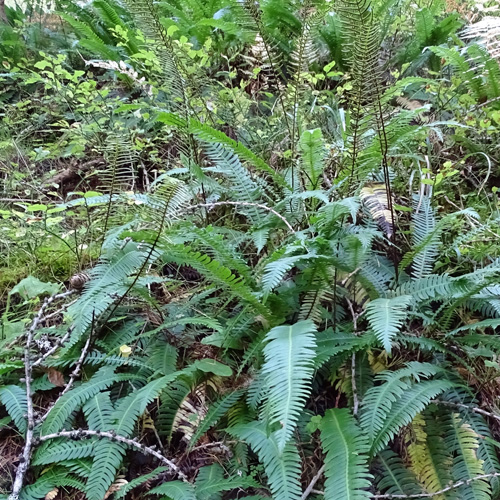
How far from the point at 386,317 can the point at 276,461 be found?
Answer: 0.51m

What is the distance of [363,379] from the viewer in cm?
144

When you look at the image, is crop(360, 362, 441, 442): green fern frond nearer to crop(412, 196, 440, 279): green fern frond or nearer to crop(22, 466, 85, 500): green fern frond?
crop(412, 196, 440, 279): green fern frond

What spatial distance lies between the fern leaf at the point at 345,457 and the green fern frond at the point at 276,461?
9 cm

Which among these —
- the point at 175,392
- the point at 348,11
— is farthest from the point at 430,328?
the point at 348,11

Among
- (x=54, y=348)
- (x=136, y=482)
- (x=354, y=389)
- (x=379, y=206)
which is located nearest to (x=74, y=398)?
(x=54, y=348)

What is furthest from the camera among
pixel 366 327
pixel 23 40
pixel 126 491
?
pixel 23 40

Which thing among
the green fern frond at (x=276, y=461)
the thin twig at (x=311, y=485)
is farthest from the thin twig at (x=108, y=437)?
the thin twig at (x=311, y=485)

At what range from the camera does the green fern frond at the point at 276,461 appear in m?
1.14

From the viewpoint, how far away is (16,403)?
148 centimetres

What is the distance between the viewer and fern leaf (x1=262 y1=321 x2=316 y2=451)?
1048 millimetres

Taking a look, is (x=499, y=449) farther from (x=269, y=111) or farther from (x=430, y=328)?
(x=269, y=111)

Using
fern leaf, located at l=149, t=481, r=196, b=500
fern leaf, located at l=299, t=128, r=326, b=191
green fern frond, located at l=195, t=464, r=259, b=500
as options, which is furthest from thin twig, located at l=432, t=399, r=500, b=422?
fern leaf, located at l=299, t=128, r=326, b=191

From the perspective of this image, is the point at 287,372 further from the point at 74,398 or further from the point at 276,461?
the point at 74,398

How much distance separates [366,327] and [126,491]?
0.96 m
